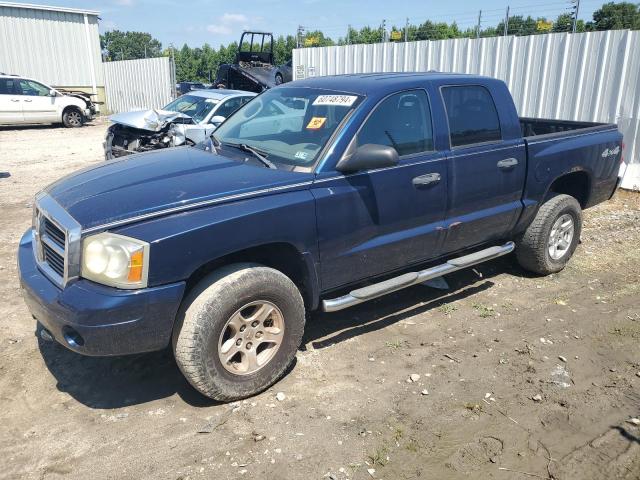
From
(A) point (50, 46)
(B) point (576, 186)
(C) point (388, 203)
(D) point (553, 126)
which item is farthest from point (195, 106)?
(A) point (50, 46)

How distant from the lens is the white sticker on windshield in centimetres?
397

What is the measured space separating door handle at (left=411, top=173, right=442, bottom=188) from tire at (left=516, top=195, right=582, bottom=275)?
64.1 inches

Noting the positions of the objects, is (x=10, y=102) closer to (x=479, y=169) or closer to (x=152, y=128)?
(x=152, y=128)

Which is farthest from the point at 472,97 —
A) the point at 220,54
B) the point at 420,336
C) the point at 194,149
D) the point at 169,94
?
the point at 220,54

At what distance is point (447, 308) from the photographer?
4879mm

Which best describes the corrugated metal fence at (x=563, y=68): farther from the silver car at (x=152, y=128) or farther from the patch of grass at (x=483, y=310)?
the patch of grass at (x=483, y=310)

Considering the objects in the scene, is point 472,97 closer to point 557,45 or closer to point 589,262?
point 589,262

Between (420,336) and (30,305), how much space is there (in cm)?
279

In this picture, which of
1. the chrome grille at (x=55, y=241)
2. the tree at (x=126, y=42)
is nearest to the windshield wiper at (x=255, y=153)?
the chrome grille at (x=55, y=241)

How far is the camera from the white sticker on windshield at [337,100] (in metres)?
3.97

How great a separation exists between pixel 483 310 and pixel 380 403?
5.90 feet

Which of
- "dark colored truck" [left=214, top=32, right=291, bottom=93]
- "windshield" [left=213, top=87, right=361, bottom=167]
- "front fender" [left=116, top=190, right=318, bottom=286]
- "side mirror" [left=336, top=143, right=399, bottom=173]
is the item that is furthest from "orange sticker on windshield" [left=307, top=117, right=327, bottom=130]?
"dark colored truck" [left=214, top=32, right=291, bottom=93]

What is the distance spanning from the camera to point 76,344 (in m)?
3.03

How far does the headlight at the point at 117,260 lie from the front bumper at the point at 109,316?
0.05m
